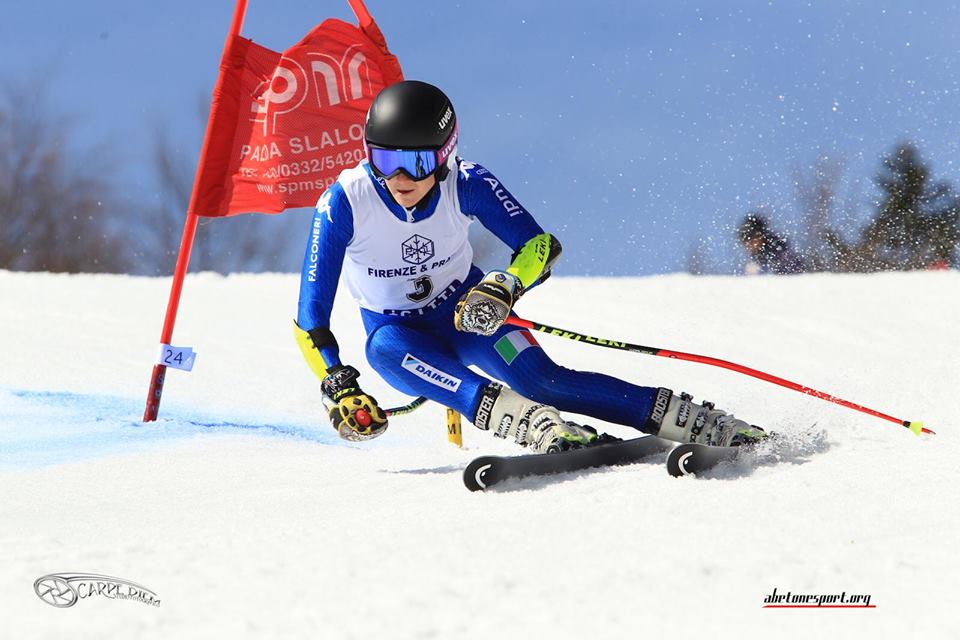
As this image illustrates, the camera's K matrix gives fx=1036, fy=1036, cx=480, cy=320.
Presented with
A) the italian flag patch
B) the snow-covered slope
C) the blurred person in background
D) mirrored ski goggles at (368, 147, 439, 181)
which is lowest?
the snow-covered slope

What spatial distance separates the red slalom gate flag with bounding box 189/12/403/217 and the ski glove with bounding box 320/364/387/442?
2.52 meters

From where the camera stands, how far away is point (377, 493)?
3535 millimetres

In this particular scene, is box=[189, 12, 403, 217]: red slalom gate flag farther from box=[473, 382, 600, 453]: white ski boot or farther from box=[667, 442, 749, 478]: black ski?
box=[667, 442, 749, 478]: black ski

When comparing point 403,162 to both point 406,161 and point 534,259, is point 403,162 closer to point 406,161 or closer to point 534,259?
point 406,161

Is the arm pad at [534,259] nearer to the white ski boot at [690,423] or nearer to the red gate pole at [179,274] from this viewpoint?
the white ski boot at [690,423]

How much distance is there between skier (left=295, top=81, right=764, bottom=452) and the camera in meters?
3.62

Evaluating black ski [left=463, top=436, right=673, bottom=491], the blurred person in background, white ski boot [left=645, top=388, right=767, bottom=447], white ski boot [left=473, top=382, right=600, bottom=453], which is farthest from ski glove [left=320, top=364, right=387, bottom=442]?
the blurred person in background

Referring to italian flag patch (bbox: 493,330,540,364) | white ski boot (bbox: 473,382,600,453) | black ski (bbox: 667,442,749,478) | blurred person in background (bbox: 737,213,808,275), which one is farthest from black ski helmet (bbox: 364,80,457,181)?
blurred person in background (bbox: 737,213,808,275)

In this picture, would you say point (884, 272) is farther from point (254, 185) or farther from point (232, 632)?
point (232, 632)

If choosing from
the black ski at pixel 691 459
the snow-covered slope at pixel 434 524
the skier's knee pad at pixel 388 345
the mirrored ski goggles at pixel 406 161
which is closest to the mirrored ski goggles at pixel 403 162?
the mirrored ski goggles at pixel 406 161

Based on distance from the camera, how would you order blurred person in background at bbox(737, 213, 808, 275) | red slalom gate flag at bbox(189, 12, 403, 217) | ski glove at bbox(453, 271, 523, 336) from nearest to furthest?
ski glove at bbox(453, 271, 523, 336)
red slalom gate flag at bbox(189, 12, 403, 217)
blurred person in background at bbox(737, 213, 808, 275)

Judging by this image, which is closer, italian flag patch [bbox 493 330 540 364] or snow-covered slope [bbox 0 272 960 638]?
snow-covered slope [bbox 0 272 960 638]

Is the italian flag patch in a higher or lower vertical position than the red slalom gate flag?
lower

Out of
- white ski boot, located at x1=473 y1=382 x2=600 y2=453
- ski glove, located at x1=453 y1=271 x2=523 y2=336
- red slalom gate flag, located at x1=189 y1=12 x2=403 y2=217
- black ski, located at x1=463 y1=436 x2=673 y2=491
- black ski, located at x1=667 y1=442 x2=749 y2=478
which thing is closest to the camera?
black ski, located at x1=667 y1=442 x2=749 y2=478
